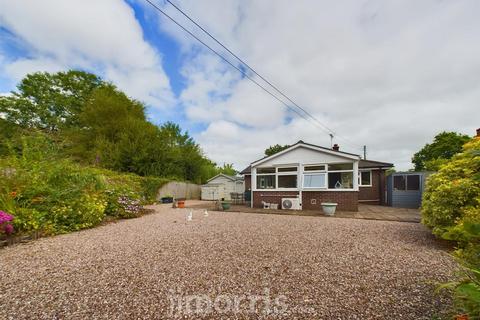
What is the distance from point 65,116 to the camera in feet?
65.6

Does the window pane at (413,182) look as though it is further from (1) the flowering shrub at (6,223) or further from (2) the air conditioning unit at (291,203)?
(1) the flowering shrub at (6,223)

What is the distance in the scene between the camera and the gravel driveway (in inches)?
79.0

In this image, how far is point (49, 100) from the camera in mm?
19141

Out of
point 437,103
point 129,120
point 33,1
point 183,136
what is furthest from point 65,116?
point 437,103

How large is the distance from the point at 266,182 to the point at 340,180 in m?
3.97

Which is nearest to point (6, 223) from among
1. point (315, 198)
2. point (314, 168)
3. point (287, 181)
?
point (287, 181)

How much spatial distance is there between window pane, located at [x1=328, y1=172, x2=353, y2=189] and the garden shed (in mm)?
4593

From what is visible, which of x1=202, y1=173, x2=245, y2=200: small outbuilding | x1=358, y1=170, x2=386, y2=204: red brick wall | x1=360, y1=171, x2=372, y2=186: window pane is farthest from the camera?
x1=202, y1=173, x2=245, y2=200: small outbuilding

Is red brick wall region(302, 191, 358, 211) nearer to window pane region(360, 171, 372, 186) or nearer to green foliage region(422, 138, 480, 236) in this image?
green foliage region(422, 138, 480, 236)

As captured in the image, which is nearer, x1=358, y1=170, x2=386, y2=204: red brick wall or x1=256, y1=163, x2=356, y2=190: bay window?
x1=256, y1=163, x2=356, y2=190: bay window

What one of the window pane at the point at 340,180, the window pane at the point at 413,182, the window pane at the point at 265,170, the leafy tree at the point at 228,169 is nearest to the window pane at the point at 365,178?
the window pane at the point at 413,182

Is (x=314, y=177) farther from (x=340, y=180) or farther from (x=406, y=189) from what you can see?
(x=406, y=189)

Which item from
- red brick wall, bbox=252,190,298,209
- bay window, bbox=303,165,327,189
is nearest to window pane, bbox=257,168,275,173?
red brick wall, bbox=252,190,298,209

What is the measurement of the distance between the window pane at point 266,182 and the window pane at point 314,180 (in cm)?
186
